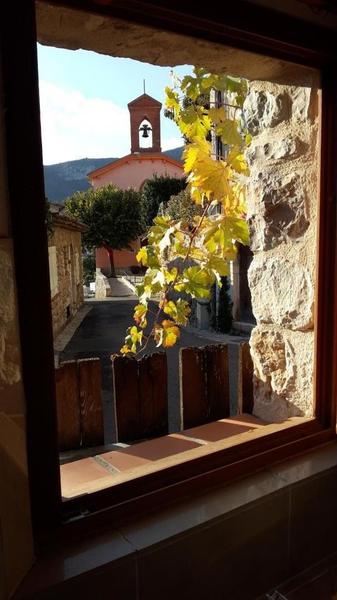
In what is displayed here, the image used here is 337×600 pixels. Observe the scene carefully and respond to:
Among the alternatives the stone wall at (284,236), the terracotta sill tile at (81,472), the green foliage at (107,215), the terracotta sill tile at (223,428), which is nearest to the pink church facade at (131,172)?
the green foliage at (107,215)

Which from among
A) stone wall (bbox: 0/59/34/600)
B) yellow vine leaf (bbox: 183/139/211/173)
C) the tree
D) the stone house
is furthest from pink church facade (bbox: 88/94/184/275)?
stone wall (bbox: 0/59/34/600)

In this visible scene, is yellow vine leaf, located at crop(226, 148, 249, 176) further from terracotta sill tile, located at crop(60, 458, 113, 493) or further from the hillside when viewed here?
the hillside

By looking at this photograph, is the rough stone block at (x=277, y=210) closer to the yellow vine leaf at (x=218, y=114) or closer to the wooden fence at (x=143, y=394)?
the yellow vine leaf at (x=218, y=114)

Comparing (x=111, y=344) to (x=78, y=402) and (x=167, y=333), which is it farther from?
(x=78, y=402)

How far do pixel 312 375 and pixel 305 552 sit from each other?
0.45 meters

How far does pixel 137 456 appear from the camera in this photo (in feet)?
3.76

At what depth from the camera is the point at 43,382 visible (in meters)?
0.78

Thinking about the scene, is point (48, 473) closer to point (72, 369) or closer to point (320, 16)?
point (72, 369)

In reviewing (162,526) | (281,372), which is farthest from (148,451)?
(281,372)

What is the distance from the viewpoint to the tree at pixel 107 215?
17.4m

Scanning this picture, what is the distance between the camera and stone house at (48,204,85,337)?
27.9 feet

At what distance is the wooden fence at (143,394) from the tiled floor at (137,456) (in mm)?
65

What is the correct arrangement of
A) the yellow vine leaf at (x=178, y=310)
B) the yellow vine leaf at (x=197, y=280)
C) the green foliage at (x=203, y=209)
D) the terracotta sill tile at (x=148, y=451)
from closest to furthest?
1. the terracotta sill tile at (x=148, y=451)
2. the green foliage at (x=203, y=209)
3. the yellow vine leaf at (x=197, y=280)
4. the yellow vine leaf at (x=178, y=310)

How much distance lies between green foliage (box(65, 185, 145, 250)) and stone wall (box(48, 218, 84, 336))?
13.6 ft
